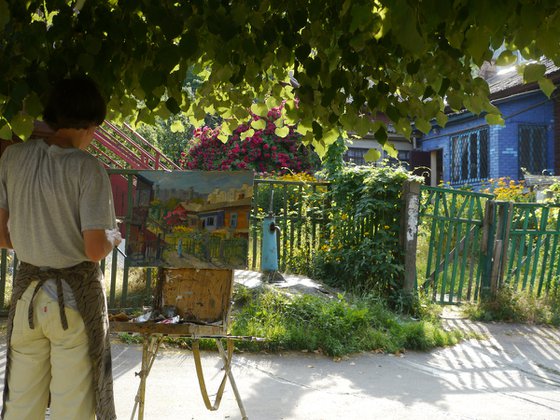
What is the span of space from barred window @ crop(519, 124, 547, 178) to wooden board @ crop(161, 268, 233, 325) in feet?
47.1

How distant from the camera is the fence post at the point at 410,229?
8023 mm

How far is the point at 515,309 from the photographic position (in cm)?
812

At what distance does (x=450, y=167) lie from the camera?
19250mm

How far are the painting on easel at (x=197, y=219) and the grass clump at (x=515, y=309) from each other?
5.23m

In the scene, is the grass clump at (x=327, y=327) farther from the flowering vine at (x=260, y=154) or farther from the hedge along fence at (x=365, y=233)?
the flowering vine at (x=260, y=154)

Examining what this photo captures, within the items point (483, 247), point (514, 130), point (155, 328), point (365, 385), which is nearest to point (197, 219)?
point (155, 328)

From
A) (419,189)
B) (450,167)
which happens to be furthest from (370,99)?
(450,167)

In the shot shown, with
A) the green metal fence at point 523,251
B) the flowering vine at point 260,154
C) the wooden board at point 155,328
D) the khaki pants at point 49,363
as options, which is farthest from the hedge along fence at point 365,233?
the flowering vine at point 260,154

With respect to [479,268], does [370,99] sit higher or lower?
higher

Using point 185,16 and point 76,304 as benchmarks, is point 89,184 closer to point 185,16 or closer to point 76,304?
point 76,304

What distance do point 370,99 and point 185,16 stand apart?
3.82 feet

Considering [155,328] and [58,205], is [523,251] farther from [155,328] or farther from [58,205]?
[58,205]

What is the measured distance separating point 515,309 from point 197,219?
229 inches

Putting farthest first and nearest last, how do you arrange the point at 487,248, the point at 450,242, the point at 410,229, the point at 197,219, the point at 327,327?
the point at 487,248
the point at 450,242
the point at 410,229
the point at 327,327
the point at 197,219
